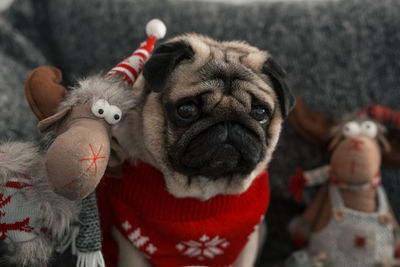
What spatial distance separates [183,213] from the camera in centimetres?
102

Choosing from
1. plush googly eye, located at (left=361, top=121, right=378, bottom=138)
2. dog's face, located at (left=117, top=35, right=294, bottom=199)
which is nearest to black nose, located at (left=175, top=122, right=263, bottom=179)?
dog's face, located at (left=117, top=35, right=294, bottom=199)

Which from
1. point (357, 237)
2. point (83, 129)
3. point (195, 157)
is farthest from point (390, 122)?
point (83, 129)

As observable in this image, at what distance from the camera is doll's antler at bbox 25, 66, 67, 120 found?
2.81 feet

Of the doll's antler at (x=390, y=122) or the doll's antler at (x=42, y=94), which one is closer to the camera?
the doll's antler at (x=42, y=94)

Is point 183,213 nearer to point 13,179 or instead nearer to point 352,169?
point 13,179

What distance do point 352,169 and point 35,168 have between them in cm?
92

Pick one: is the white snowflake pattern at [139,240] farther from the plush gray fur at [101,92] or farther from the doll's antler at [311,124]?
the doll's antler at [311,124]

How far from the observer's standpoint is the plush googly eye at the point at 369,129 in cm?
118

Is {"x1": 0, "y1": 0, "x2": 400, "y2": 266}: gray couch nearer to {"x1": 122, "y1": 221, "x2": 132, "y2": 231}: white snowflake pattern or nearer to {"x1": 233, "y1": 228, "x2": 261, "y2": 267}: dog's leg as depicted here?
{"x1": 233, "y1": 228, "x2": 261, "y2": 267}: dog's leg

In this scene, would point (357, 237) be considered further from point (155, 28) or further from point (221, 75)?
point (155, 28)

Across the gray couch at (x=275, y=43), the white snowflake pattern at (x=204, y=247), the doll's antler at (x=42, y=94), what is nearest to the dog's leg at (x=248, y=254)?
the white snowflake pattern at (x=204, y=247)

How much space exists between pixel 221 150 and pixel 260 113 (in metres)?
0.16

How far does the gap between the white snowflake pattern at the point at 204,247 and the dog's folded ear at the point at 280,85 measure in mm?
412

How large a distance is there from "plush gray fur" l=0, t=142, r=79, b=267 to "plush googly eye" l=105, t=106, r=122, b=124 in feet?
0.60
